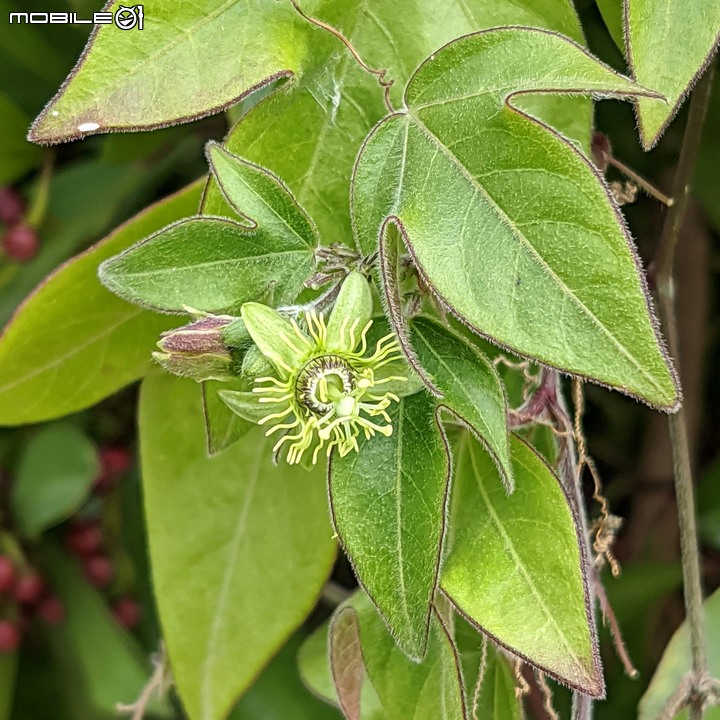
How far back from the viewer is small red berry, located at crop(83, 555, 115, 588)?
792 mm

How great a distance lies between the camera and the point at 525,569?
1.22ft

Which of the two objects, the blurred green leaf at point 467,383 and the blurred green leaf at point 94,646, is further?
the blurred green leaf at point 94,646

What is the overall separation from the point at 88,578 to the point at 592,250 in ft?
2.11

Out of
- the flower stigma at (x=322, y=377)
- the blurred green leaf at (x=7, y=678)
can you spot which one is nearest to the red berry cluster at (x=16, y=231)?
the blurred green leaf at (x=7, y=678)

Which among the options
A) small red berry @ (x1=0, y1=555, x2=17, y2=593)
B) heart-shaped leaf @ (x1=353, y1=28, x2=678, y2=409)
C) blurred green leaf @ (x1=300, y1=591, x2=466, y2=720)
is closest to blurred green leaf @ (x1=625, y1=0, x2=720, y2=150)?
A: heart-shaped leaf @ (x1=353, y1=28, x2=678, y2=409)

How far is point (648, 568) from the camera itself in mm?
760

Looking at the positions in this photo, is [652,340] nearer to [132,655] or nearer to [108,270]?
[108,270]

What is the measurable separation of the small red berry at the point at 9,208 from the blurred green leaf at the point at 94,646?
11.9 inches

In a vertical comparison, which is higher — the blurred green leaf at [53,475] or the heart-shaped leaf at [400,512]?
the heart-shaped leaf at [400,512]

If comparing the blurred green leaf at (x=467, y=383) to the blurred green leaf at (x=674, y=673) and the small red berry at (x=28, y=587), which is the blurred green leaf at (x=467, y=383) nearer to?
the blurred green leaf at (x=674, y=673)

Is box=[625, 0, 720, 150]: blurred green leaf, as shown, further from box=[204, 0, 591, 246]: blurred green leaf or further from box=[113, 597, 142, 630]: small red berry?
box=[113, 597, 142, 630]: small red berry

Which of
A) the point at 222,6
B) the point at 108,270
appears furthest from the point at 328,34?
the point at 108,270

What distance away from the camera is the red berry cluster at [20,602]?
0.73 meters

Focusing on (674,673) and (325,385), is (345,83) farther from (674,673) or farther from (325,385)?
(674,673)
